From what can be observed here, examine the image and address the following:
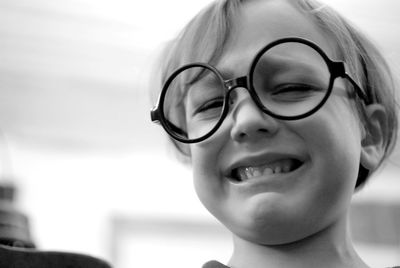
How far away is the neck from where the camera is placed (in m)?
0.73

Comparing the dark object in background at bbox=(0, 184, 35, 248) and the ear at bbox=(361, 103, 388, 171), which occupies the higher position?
the ear at bbox=(361, 103, 388, 171)

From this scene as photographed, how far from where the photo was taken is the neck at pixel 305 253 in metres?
0.73

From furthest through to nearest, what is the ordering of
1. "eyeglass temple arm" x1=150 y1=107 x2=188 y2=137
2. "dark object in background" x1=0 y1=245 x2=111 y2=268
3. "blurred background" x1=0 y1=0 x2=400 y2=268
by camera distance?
"blurred background" x1=0 y1=0 x2=400 y2=268 < "eyeglass temple arm" x1=150 y1=107 x2=188 y2=137 < "dark object in background" x1=0 y1=245 x2=111 y2=268

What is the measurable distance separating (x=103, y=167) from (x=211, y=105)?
6.64 ft

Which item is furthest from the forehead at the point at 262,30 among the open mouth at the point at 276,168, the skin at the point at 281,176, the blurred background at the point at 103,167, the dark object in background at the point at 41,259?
the blurred background at the point at 103,167

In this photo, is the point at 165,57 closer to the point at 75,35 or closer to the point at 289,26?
the point at 289,26

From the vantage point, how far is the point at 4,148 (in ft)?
8.59

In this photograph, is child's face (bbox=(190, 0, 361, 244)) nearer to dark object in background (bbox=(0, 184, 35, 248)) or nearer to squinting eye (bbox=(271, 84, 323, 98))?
squinting eye (bbox=(271, 84, 323, 98))

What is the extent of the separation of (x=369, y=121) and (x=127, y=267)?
6.13 feet

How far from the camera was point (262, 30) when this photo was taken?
0.75 m

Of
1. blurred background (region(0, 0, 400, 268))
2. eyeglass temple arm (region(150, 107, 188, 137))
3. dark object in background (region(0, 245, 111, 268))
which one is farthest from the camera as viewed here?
blurred background (region(0, 0, 400, 268))

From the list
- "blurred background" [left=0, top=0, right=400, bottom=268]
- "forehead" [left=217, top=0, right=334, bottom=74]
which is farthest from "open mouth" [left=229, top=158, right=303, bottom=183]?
"blurred background" [left=0, top=0, right=400, bottom=268]

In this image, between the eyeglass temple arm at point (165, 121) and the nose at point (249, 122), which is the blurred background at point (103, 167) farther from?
the nose at point (249, 122)

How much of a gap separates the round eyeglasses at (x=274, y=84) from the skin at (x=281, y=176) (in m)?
0.01
